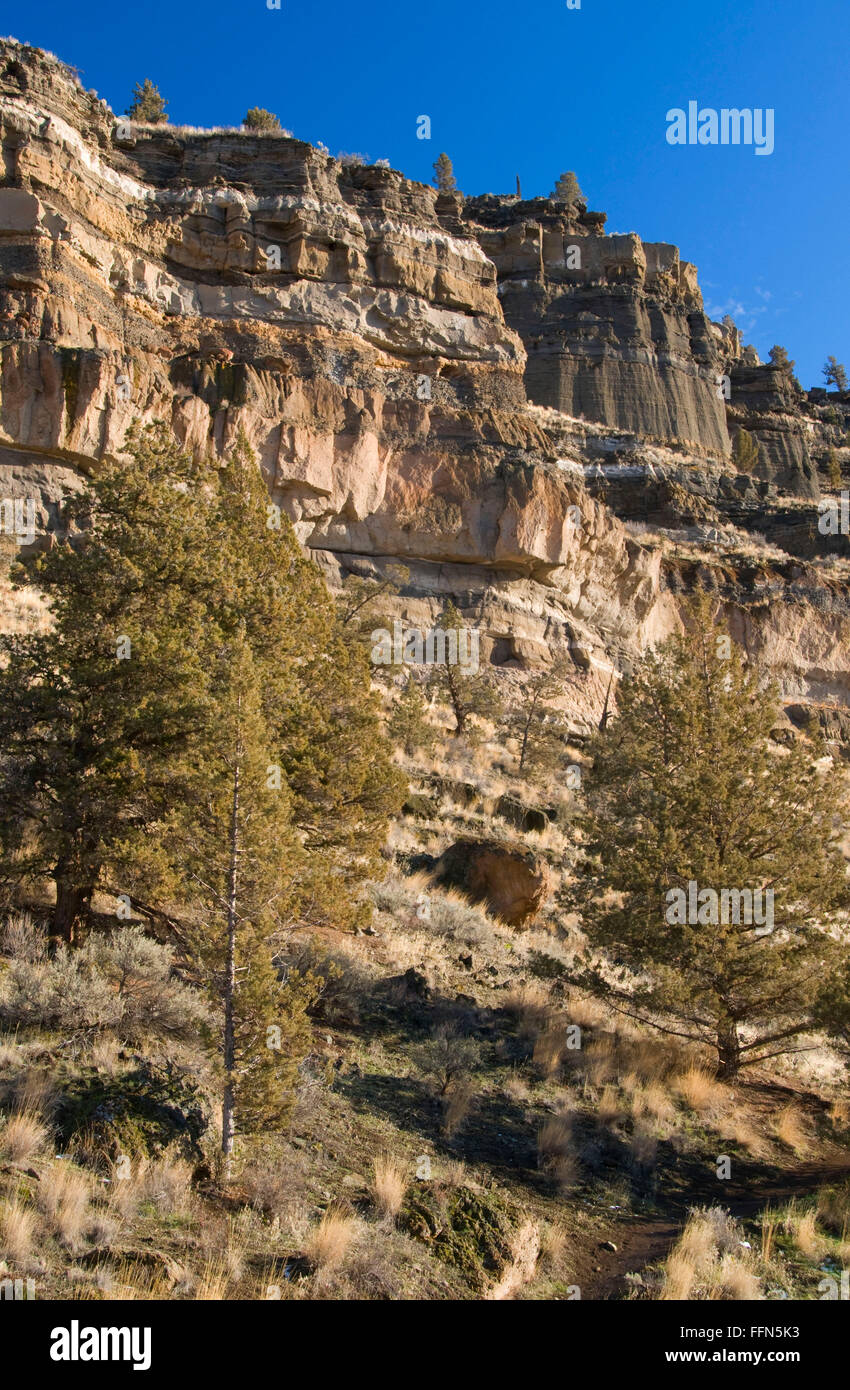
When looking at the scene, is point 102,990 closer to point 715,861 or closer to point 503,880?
point 715,861

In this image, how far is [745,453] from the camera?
62.4m

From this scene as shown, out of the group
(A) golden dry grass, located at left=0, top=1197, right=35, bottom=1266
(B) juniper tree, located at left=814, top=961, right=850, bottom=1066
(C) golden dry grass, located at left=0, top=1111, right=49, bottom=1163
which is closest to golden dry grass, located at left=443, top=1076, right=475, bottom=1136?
(C) golden dry grass, located at left=0, top=1111, right=49, bottom=1163

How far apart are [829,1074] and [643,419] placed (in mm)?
52497

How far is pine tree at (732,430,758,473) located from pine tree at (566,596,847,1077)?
53.5 metres

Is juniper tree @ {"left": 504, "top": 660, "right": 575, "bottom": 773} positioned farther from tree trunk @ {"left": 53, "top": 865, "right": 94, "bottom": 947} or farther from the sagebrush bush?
the sagebrush bush

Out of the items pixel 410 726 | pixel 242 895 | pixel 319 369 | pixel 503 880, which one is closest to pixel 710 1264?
pixel 242 895

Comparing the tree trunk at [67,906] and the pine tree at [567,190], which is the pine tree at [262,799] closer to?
the tree trunk at [67,906]

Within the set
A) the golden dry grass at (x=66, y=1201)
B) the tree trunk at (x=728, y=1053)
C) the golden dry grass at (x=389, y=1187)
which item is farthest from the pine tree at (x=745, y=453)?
the golden dry grass at (x=66, y=1201)

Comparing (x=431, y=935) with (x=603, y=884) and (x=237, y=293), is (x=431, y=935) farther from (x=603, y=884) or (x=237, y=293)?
(x=237, y=293)

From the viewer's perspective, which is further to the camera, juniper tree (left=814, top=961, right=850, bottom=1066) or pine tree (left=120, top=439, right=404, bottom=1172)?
juniper tree (left=814, top=961, right=850, bottom=1066)

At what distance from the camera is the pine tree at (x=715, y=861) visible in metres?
11.1

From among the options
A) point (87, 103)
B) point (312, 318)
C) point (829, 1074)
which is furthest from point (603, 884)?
point (87, 103)

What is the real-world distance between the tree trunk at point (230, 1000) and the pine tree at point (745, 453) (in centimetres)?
6026

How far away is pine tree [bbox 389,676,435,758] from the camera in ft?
70.7
